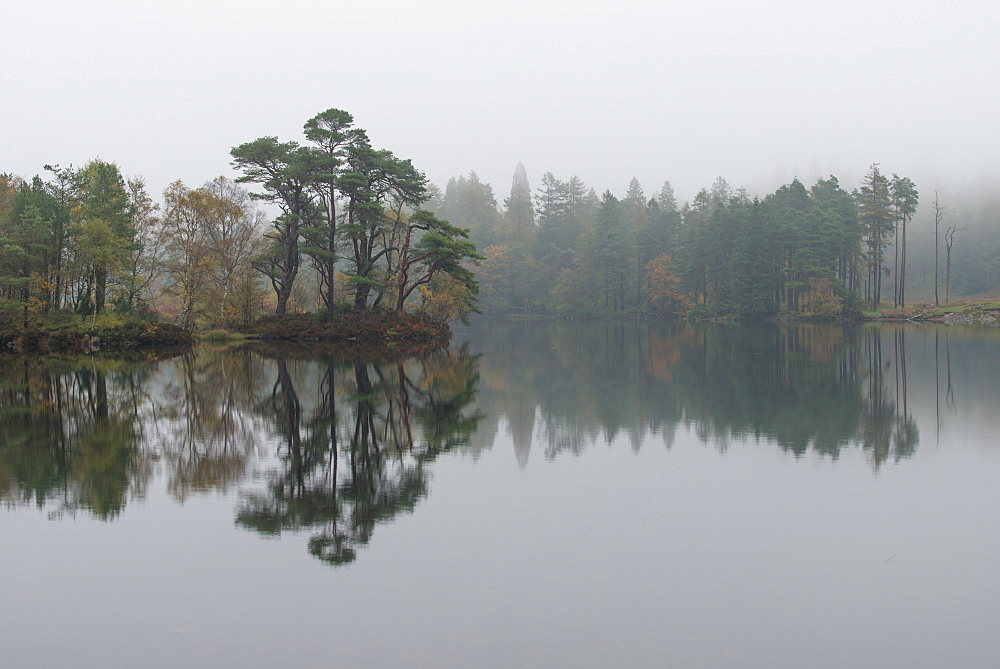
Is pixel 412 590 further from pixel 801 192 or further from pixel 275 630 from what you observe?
pixel 801 192

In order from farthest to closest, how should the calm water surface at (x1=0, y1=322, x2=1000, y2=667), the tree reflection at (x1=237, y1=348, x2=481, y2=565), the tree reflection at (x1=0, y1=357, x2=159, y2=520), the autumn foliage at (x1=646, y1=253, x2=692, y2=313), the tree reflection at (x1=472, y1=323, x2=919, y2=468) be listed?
the autumn foliage at (x1=646, y1=253, x2=692, y2=313) → the tree reflection at (x1=472, y1=323, x2=919, y2=468) → the tree reflection at (x1=0, y1=357, x2=159, y2=520) → the tree reflection at (x1=237, y1=348, x2=481, y2=565) → the calm water surface at (x1=0, y1=322, x2=1000, y2=667)

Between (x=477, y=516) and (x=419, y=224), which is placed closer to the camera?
(x=477, y=516)

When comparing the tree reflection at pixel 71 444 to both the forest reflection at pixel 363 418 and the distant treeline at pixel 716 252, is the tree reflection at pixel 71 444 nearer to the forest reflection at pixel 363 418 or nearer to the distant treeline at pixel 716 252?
the forest reflection at pixel 363 418

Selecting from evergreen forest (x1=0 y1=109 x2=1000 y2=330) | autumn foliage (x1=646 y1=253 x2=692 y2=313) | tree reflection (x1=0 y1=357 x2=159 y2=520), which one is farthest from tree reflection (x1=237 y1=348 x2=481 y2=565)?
autumn foliage (x1=646 y1=253 x2=692 y2=313)

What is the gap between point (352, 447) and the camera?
9.34 meters

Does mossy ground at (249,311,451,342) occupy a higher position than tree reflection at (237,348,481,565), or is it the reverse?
mossy ground at (249,311,451,342)

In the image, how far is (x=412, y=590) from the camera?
15.9 ft

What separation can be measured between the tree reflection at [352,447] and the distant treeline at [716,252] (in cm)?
Result: 4650

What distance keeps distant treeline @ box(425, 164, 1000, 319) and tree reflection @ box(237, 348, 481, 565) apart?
153 feet

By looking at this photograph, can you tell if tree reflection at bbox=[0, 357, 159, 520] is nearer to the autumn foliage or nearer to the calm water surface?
the calm water surface

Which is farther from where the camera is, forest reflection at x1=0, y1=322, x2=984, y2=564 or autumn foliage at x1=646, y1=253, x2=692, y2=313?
autumn foliage at x1=646, y1=253, x2=692, y2=313

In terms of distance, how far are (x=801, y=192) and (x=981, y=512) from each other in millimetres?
62479

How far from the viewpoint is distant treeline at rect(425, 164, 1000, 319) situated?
56531 millimetres

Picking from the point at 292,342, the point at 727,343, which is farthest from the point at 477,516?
the point at 292,342
